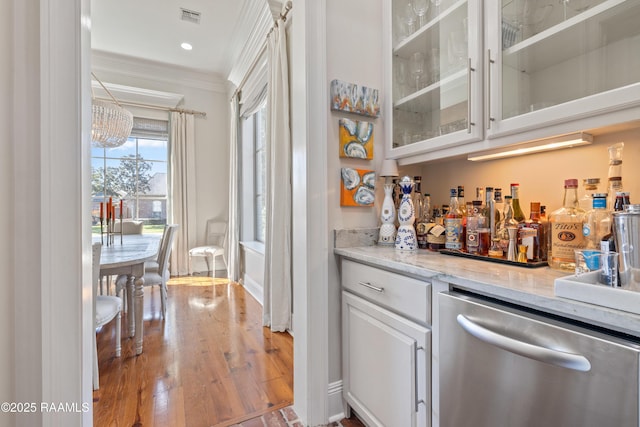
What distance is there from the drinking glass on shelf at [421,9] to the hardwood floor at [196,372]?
2153mm

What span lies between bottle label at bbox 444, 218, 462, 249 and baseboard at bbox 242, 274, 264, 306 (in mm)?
2298

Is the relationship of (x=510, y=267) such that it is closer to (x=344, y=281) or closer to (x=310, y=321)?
(x=344, y=281)

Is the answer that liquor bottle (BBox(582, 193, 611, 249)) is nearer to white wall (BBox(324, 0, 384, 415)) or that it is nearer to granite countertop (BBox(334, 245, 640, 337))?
granite countertop (BBox(334, 245, 640, 337))

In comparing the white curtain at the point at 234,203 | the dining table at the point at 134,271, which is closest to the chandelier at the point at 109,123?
the dining table at the point at 134,271

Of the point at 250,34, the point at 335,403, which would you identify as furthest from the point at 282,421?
the point at 250,34

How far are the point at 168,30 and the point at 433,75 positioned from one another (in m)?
3.44

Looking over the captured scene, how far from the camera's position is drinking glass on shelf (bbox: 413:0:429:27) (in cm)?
144

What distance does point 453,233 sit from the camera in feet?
4.37

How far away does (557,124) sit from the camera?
963mm

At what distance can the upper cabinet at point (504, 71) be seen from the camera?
882 mm

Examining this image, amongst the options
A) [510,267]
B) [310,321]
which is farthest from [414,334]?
[310,321]

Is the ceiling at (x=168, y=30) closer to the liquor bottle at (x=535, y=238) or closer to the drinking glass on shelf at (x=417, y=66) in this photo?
the drinking glass on shelf at (x=417, y=66)

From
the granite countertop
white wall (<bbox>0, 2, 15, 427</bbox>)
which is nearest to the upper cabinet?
the granite countertop

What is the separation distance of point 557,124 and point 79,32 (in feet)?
5.36
